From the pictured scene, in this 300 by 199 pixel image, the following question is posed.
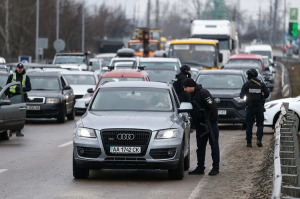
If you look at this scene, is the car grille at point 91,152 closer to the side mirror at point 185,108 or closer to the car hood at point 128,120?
the car hood at point 128,120

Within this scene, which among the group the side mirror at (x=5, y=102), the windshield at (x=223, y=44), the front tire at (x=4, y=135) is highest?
the windshield at (x=223, y=44)

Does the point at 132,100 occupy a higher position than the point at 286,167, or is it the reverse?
the point at 132,100

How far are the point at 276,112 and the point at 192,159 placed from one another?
21.3 feet

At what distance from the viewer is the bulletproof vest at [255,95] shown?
1459 cm

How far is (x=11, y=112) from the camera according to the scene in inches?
595

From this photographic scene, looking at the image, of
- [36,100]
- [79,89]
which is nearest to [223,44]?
[79,89]

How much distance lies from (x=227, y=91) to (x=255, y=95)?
4901 millimetres

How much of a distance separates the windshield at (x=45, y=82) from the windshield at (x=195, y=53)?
1175cm

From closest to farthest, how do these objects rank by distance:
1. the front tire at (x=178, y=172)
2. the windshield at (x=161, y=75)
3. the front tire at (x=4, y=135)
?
the front tire at (x=178, y=172) < the front tire at (x=4, y=135) < the windshield at (x=161, y=75)

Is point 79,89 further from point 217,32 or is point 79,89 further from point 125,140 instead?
point 125,140

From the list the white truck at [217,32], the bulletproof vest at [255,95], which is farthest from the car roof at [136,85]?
the white truck at [217,32]

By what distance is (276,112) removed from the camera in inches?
733

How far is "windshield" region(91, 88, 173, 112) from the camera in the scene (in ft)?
34.9

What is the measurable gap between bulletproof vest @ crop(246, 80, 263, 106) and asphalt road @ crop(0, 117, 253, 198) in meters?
1.58
